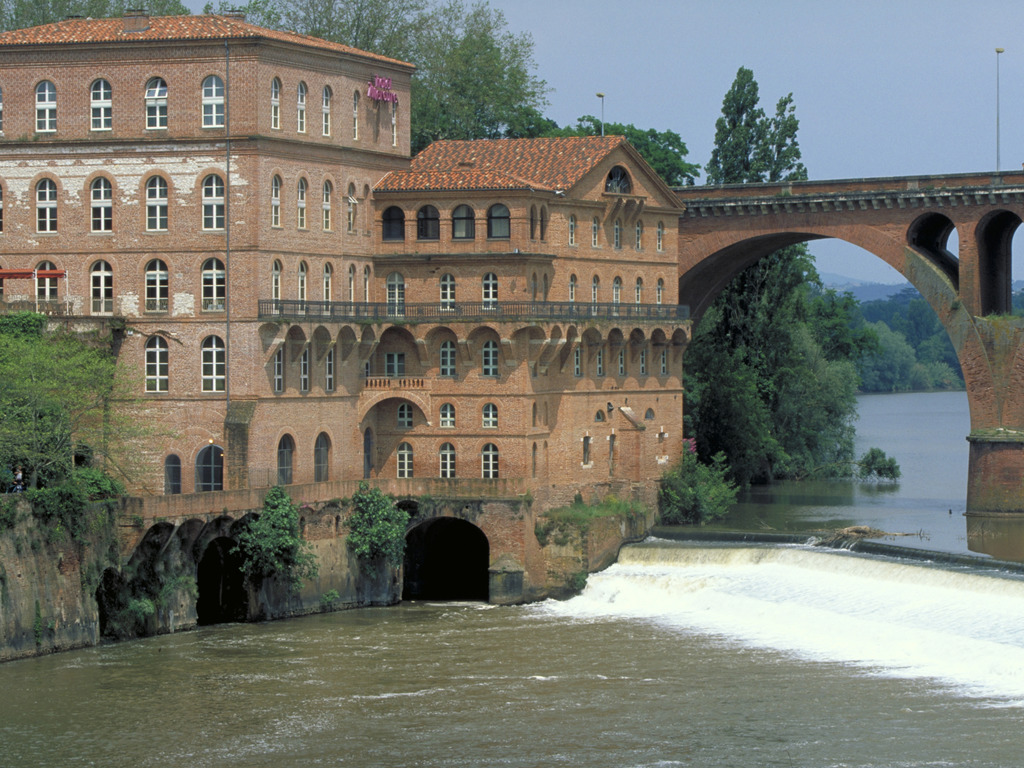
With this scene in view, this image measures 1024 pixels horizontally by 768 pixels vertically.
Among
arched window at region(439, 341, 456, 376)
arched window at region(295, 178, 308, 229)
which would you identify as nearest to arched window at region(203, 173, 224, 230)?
arched window at region(295, 178, 308, 229)

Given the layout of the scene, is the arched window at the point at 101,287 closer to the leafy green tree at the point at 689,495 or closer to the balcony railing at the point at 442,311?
the balcony railing at the point at 442,311

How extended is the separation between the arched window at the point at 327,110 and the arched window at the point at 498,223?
7.74 meters

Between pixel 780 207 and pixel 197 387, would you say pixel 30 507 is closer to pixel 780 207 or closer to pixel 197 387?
pixel 197 387

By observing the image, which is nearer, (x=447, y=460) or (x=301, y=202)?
(x=301, y=202)

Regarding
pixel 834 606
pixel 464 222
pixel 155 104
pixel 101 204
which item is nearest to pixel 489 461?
pixel 464 222

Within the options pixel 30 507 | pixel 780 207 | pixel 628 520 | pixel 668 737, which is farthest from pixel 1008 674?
pixel 780 207

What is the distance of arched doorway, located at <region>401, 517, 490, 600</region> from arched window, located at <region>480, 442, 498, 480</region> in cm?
275

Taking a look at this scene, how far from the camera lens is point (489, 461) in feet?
279

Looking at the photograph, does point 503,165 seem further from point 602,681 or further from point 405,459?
point 602,681

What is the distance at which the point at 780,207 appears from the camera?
346ft

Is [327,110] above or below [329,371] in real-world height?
above

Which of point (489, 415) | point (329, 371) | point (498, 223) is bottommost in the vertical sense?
point (489, 415)

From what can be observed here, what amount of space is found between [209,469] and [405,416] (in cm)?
1025

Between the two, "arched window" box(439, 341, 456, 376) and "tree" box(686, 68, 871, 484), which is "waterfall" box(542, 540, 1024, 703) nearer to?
"arched window" box(439, 341, 456, 376)
